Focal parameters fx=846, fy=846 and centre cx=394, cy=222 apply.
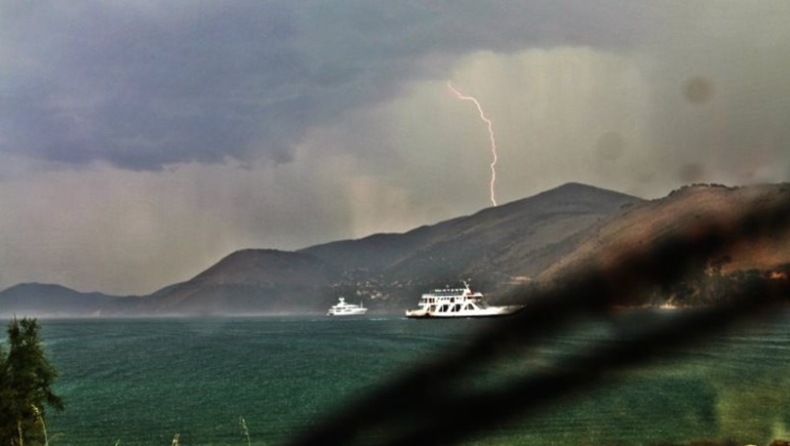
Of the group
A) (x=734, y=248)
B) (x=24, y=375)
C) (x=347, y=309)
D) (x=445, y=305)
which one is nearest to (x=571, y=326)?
(x=734, y=248)

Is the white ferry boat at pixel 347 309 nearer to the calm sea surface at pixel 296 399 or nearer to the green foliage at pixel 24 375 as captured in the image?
→ the calm sea surface at pixel 296 399

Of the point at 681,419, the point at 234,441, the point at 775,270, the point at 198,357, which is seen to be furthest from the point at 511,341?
the point at 198,357

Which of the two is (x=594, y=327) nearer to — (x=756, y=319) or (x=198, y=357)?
(x=756, y=319)

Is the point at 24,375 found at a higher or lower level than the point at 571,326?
lower

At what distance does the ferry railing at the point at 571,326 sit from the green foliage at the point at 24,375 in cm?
2743

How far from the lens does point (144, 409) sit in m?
45.4

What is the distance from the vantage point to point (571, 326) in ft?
1.40

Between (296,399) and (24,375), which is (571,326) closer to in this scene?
(24,375)

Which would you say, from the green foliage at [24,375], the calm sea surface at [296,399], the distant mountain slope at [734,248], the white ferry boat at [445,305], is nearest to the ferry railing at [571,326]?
the distant mountain slope at [734,248]

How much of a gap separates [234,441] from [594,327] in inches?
1379

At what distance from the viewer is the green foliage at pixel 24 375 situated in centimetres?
2548

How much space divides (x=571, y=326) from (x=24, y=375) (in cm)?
2967

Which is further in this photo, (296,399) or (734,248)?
(296,399)

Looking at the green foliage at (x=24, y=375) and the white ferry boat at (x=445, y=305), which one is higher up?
the white ferry boat at (x=445, y=305)
